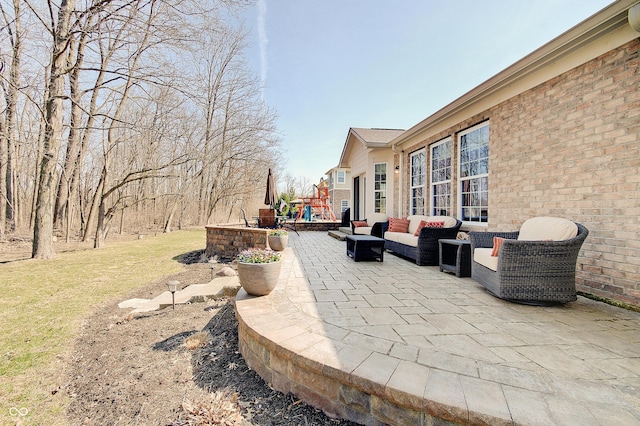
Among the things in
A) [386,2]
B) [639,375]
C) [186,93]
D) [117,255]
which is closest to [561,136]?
[639,375]

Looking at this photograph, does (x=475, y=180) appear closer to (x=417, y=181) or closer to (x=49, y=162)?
(x=417, y=181)

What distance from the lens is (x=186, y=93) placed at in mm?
7031

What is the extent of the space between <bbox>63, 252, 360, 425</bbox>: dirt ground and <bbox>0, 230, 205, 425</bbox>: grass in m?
0.17

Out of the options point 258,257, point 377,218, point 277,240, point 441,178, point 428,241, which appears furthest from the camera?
point 377,218

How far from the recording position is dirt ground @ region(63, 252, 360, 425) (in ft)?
5.79

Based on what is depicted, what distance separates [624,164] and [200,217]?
61.5 ft

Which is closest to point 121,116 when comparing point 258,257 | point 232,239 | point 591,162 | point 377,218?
point 232,239

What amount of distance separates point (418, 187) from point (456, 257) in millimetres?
3381

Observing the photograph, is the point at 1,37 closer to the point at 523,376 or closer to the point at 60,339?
the point at 60,339

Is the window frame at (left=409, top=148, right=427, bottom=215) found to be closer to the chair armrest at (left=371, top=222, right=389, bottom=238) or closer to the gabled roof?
the chair armrest at (left=371, top=222, right=389, bottom=238)

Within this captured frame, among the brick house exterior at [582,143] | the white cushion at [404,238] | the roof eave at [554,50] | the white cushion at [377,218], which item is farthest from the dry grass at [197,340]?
the white cushion at [377,218]

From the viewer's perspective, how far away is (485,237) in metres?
3.77

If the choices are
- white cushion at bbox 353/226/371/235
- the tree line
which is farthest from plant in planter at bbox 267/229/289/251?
the tree line

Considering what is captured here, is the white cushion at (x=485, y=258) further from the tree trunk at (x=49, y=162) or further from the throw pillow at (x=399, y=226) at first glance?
the tree trunk at (x=49, y=162)
